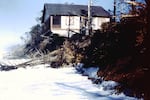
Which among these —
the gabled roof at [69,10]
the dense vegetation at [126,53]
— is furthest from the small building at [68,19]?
the dense vegetation at [126,53]

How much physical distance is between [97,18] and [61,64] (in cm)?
1818

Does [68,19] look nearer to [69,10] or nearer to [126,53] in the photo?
[69,10]

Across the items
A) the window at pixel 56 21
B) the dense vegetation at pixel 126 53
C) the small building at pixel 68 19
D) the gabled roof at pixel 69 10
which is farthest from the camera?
the gabled roof at pixel 69 10

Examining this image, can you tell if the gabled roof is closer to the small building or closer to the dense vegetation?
the small building

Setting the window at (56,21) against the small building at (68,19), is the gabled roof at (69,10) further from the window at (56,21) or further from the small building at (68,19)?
the window at (56,21)

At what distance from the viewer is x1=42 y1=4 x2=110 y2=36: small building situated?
42.4 metres

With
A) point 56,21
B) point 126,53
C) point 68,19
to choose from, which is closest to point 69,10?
point 68,19

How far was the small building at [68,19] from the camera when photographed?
139 feet

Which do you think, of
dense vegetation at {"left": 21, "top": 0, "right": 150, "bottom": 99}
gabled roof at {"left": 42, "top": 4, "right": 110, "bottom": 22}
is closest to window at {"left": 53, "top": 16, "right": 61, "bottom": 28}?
gabled roof at {"left": 42, "top": 4, "right": 110, "bottom": 22}

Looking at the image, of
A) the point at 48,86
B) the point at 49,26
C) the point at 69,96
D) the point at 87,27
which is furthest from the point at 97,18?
the point at 69,96

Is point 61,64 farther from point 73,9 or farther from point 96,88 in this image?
point 73,9

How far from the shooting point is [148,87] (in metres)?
8.45

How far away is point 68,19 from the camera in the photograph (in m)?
42.6

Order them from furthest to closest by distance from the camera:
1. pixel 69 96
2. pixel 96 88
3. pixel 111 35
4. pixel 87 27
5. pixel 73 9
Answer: pixel 73 9 < pixel 87 27 < pixel 111 35 < pixel 96 88 < pixel 69 96
